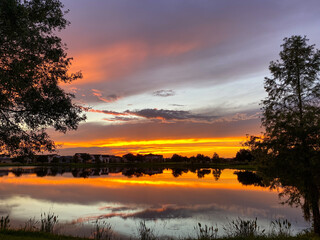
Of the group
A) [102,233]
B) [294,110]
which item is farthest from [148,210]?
[294,110]

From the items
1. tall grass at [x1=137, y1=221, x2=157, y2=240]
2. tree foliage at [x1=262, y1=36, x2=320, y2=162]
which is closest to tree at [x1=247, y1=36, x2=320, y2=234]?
tree foliage at [x1=262, y1=36, x2=320, y2=162]

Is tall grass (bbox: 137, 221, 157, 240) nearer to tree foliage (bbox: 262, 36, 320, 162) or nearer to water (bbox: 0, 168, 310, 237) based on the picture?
water (bbox: 0, 168, 310, 237)

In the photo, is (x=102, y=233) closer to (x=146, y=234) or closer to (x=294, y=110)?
(x=146, y=234)

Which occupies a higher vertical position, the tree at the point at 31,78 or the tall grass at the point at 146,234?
the tree at the point at 31,78

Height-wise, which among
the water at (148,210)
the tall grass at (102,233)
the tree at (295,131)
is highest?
the tree at (295,131)

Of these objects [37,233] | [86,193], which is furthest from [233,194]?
[37,233]

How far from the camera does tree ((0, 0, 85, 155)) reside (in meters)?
16.4

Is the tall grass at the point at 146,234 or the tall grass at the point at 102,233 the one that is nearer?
the tall grass at the point at 146,234

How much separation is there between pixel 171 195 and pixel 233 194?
13.6m

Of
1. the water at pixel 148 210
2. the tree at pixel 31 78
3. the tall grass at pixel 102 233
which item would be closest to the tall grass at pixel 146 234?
the water at pixel 148 210

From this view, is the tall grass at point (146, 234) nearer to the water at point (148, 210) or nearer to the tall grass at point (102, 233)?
the water at point (148, 210)

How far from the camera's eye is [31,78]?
59.4 feet

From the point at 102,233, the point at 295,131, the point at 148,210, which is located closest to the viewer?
the point at 295,131

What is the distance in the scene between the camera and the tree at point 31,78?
645 inches
